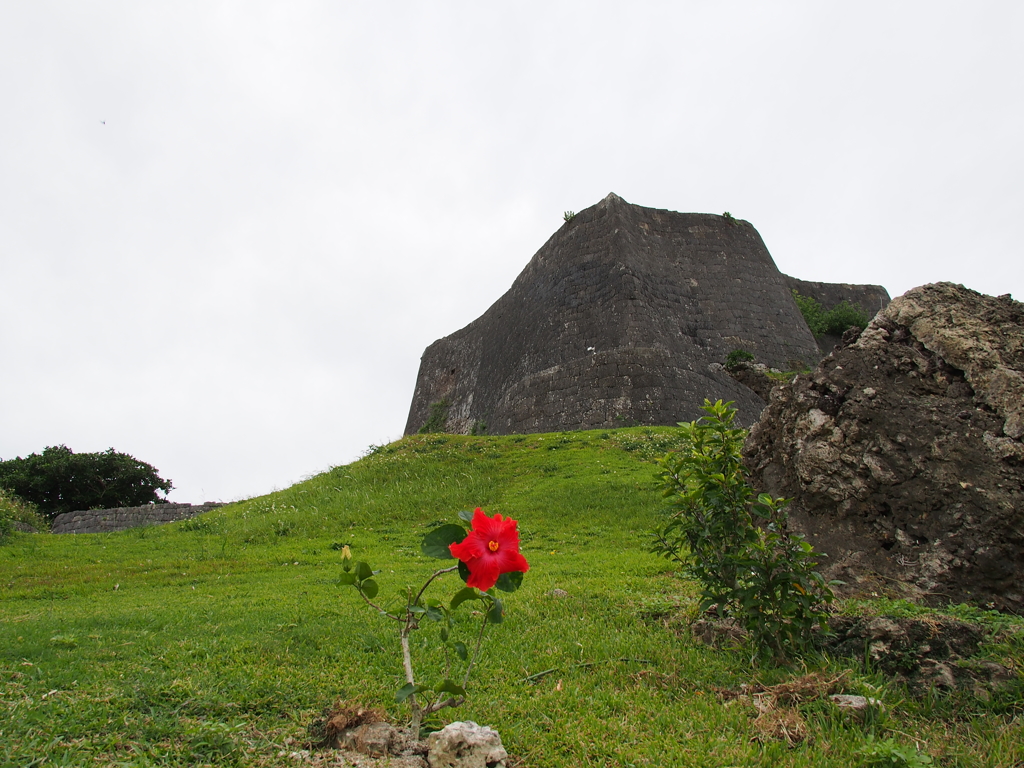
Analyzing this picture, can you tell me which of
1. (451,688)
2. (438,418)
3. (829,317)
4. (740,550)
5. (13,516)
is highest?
(829,317)

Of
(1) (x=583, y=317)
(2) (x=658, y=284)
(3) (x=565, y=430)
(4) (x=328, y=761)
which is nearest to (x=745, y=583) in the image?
(4) (x=328, y=761)

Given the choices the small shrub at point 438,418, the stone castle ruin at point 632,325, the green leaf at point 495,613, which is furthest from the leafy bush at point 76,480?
the green leaf at point 495,613

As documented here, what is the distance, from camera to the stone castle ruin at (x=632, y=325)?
51.1ft

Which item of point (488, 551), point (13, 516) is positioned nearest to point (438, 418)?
point (13, 516)

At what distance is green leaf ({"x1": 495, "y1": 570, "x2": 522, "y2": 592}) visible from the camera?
82.6 inches

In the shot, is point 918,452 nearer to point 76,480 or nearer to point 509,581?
point 509,581

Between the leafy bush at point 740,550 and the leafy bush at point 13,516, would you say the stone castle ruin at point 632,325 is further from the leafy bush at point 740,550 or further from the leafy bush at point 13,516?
the leafy bush at point 740,550

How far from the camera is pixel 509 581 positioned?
2.12 metres

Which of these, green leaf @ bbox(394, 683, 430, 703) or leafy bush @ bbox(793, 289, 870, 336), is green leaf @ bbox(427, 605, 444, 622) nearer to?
green leaf @ bbox(394, 683, 430, 703)

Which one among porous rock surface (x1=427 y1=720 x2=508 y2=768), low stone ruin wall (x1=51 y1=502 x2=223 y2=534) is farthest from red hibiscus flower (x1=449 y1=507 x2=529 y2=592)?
low stone ruin wall (x1=51 y1=502 x2=223 y2=534)

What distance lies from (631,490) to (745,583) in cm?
700

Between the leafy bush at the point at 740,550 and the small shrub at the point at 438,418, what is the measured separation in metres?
19.7

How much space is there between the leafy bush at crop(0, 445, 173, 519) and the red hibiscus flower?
2547 centimetres

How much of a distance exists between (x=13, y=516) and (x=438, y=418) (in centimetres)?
1244
